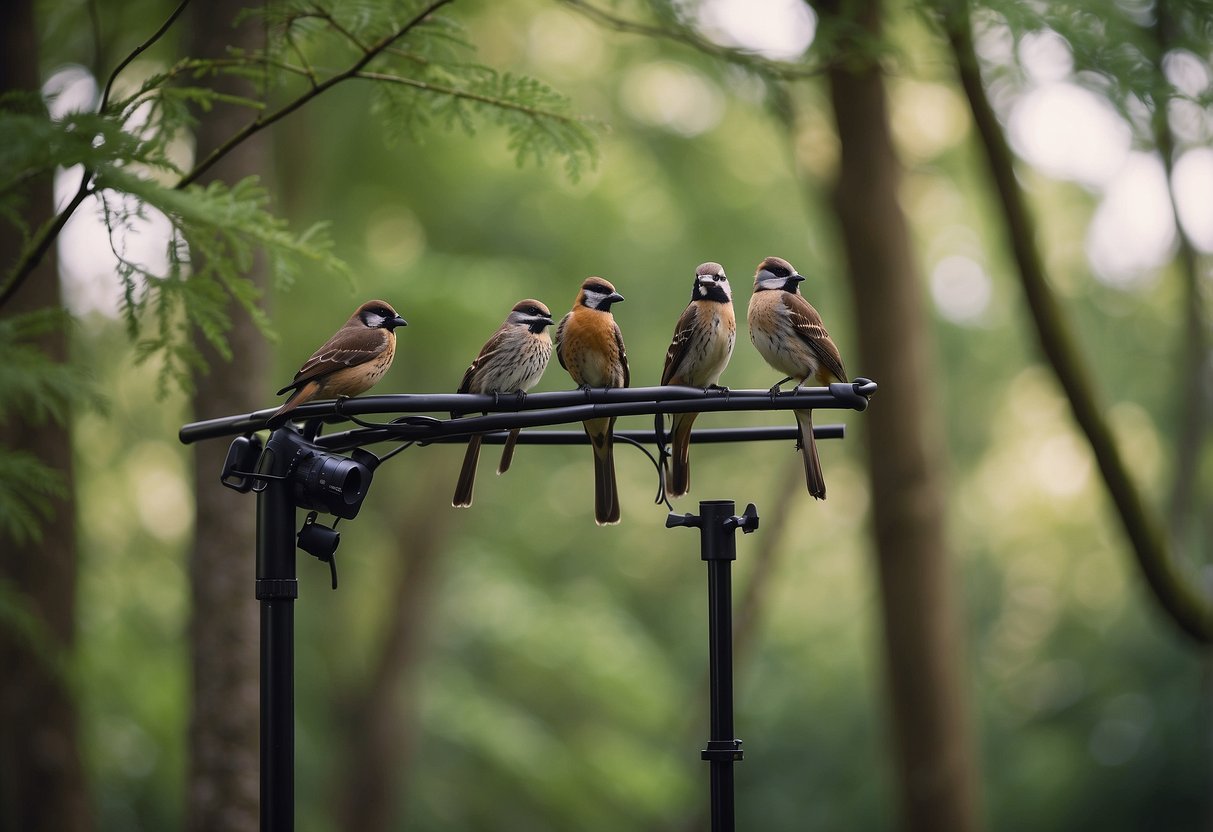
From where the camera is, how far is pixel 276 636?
2.67m

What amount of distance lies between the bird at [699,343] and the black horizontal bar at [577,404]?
0.55 m

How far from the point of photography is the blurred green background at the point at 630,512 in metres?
11.9

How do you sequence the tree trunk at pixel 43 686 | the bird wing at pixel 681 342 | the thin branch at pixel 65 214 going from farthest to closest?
the tree trunk at pixel 43 686, the bird wing at pixel 681 342, the thin branch at pixel 65 214

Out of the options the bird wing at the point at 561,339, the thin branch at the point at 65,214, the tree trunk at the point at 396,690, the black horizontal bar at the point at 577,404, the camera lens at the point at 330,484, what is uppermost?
the thin branch at the point at 65,214

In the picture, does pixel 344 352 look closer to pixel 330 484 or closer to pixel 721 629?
pixel 330 484

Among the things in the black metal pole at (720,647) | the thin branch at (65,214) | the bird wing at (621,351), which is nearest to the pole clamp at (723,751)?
the black metal pole at (720,647)

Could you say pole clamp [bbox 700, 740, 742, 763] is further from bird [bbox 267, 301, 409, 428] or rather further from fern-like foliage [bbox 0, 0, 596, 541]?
fern-like foliage [bbox 0, 0, 596, 541]

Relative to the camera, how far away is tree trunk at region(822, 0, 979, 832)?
7000 millimetres

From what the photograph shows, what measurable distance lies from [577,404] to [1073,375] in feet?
13.1

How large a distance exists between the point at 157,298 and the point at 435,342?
802 cm

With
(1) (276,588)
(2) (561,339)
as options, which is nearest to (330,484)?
(1) (276,588)

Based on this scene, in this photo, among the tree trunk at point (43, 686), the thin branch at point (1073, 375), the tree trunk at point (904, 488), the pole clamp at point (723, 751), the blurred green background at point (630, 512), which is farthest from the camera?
the blurred green background at point (630, 512)

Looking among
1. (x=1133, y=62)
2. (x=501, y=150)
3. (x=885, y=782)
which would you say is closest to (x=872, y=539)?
(x=1133, y=62)

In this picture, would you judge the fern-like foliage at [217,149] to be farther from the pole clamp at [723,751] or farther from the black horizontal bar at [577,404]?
the pole clamp at [723,751]
